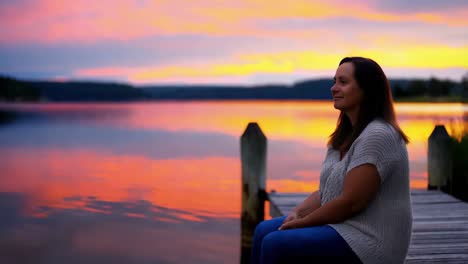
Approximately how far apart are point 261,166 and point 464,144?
347 centimetres

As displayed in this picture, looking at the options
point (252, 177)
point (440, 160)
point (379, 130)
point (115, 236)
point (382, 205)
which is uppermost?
point (379, 130)

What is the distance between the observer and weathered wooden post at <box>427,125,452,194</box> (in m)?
7.26

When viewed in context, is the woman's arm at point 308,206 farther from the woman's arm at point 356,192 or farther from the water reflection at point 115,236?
the water reflection at point 115,236

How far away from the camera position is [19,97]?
14000 centimetres

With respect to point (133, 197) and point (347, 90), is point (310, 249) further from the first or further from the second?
point (133, 197)

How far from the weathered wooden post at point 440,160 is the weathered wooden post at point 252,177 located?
2.36 meters

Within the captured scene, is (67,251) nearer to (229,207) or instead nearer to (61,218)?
(61,218)

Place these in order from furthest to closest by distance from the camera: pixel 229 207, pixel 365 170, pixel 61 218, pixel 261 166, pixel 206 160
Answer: pixel 206 160 → pixel 229 207 → pixel 61 218 → pixel 261 166 → pixel 365 170

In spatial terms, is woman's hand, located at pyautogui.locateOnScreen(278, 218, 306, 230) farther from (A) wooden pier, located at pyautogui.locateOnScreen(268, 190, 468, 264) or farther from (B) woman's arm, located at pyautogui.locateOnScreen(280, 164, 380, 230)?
(A) wooden pier, located at pyautogui.locateOnScreen(268, 190, 468, 264)

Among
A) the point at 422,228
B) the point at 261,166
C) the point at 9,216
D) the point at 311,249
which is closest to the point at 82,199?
the point at 9,216

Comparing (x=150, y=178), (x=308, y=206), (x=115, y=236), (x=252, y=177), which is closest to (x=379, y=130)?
(x=308, y=206)

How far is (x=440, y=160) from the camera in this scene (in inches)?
288

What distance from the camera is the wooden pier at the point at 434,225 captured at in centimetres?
446

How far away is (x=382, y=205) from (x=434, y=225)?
314cm
